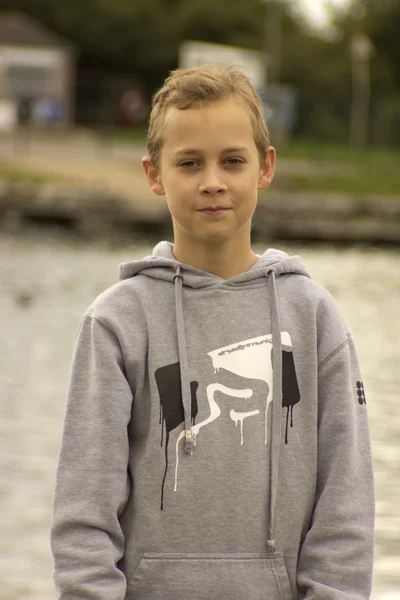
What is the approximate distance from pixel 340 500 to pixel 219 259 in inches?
18.5

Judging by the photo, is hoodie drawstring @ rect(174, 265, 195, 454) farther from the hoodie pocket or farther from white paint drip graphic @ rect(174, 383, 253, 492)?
the hoodie pocket

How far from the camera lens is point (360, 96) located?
4850 cm

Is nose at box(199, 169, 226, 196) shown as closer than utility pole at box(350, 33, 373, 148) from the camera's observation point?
Yes

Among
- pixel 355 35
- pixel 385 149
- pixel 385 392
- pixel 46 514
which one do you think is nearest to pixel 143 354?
pixel 46 514

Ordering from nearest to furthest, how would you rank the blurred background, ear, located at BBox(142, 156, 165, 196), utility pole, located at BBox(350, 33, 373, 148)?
ear, located at BBox(142, 156, 165, 196), the blurred background, utility pole, located at BBox(350, 33, 373, 148)

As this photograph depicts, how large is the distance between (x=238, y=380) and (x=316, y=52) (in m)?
56.0

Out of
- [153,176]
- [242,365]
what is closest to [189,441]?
[242,365]

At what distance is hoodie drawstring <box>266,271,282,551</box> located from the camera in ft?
5.82

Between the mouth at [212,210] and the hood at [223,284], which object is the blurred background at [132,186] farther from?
the mouth at [212,210]

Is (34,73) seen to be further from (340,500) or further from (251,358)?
(340,500)

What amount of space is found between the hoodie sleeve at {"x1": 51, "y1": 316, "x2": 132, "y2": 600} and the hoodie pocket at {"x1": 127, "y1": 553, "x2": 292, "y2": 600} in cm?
4

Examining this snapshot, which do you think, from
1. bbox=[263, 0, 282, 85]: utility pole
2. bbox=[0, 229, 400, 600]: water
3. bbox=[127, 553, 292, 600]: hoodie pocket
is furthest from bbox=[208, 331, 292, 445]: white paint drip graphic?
bbox=[263, 0, 282, 85]: utility pole

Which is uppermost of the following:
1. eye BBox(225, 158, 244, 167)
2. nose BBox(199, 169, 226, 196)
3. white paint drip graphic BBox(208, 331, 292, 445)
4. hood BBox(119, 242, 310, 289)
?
eye BBox(225, 158, 244, 167)

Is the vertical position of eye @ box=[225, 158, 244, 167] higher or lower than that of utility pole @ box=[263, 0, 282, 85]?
lower
